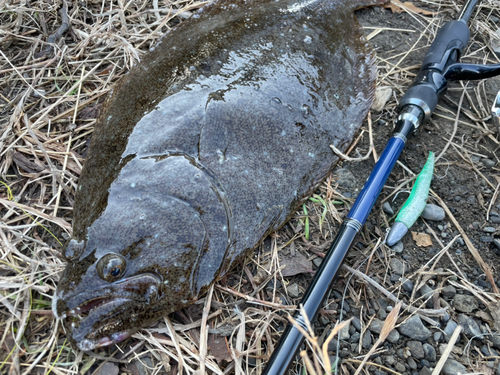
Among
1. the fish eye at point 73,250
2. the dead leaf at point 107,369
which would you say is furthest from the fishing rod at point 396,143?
the fish eye at point 73,250

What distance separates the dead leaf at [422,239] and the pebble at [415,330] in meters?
0.50

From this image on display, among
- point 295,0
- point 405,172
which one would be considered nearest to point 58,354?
point 405,172

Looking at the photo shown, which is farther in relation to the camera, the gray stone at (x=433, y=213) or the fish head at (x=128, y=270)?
the gray stone at (x=433, y=213)

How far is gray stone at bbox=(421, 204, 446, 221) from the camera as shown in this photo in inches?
93.9

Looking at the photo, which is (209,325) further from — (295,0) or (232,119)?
(295,0)

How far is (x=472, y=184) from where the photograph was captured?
8.34 ft

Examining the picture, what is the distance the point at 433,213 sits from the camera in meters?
2.39

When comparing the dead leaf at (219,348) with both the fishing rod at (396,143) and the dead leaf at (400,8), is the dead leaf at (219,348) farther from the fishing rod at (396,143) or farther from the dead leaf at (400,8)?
the dead leaf at (400,8)

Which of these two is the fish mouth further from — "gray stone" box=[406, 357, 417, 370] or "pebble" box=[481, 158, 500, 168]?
"pebble" box=[481, 158, 500, 168]

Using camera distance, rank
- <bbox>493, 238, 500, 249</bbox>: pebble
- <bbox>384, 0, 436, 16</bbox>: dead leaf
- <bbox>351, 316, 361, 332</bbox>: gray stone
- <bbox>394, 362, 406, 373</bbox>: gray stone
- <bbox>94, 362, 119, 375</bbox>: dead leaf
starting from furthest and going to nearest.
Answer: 1. <bbox>384, 0, 436, 16</bbox>: dead leaf
2. <bbox>493, 238, 500, 249</bbox>: pebble
3. <bbox>351, 316, 361, 332</bbox>: gray stone
4. <bbox>394, 362, 406, 373</bbox>: gray stone
5. <bbox>94, 362, 119, 375</bbox>: dead leaf

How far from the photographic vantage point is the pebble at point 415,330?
6.64 feet

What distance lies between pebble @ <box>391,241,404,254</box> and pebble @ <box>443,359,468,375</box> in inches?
25.9

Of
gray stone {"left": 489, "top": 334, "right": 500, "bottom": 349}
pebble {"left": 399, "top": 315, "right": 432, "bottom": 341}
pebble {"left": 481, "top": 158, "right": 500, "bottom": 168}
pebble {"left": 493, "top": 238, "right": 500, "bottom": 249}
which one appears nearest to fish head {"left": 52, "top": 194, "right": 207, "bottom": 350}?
pebble {"left": 399, "top": 315, "right": 432, "bottom": 341}

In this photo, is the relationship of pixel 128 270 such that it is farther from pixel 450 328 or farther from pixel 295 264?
pixel 450 328
